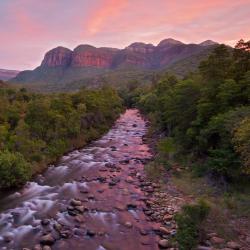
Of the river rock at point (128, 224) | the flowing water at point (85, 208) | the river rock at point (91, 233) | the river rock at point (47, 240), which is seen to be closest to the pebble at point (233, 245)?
the flowing water at point (85, 208)

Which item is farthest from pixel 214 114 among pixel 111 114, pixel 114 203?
pixel 111 114

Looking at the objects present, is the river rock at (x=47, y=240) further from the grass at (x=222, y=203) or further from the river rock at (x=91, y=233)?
the grass at (x=222, y=203)

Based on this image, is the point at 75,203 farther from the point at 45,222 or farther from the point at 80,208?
the point at 45,222

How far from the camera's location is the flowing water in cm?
1898

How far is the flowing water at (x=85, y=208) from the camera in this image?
18984mm

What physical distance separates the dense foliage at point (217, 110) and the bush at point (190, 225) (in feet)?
14.0

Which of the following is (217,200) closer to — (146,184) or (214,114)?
(146,184)

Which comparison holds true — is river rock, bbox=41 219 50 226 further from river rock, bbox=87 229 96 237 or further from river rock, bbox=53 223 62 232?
river rock, bbox=87 229 96 237

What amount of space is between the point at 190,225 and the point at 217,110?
53.2 ft

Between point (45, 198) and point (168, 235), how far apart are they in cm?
1115

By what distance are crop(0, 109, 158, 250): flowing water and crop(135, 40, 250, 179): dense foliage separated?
6.47 m

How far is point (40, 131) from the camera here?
38.3m

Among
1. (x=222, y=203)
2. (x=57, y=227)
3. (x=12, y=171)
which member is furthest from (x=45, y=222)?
(x=222, y=203)

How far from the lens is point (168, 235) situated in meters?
19.2
